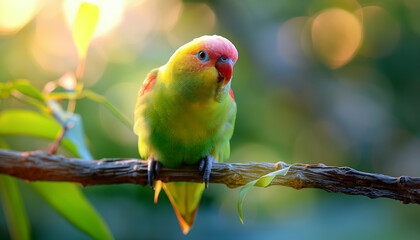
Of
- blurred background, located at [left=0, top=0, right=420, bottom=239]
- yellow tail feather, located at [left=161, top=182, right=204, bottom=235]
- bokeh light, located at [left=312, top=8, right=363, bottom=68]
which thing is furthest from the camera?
bokeh light, located at [left=312, top=8, right=363, bottom=68]

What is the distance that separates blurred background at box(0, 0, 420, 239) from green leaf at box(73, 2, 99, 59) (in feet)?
1.25

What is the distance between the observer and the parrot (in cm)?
73

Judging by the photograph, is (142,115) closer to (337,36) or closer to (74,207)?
(74,207)

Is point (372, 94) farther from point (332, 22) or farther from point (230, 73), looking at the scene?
point (230, 73)

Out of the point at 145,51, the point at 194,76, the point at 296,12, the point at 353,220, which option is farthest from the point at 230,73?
the point at 296,12

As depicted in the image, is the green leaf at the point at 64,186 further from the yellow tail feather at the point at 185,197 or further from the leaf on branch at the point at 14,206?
the yellow tail feather at the point at 185,197

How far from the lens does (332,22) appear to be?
1891 mm

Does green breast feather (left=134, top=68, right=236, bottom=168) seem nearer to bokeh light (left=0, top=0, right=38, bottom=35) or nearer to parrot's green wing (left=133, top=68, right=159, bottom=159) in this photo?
parrot's green wing (left=133, top=68, right=159, bottom=159)

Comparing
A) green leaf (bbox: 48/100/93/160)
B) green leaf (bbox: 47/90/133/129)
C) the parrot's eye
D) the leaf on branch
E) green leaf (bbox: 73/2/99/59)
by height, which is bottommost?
the leaf on branch

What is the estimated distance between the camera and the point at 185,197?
105 cm

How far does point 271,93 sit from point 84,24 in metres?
1.19

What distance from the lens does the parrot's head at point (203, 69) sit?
27.9 inches

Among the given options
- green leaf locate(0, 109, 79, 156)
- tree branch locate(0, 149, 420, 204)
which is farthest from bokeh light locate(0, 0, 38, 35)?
tree branch locate(0, 149, 420, 204)

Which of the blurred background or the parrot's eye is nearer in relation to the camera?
the parrot's eye
